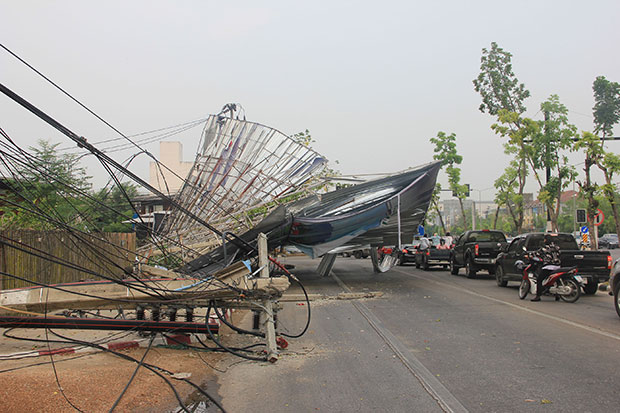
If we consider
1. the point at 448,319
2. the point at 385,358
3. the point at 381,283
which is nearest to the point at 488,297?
the point at 448,319

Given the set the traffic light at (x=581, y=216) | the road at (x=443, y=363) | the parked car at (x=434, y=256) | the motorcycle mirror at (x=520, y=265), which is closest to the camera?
the road at (x=443, y=363)

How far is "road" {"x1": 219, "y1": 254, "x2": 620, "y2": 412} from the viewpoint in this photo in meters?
5.16

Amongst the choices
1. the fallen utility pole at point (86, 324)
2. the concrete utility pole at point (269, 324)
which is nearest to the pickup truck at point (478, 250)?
the concrete utility pole at point (269, 324)

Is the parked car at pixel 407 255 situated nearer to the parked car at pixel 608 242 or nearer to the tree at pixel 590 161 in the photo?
the tree at pixel 590 161

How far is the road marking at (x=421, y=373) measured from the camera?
5.01 metres

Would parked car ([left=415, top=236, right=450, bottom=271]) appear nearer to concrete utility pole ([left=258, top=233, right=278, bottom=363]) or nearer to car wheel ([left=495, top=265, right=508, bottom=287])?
car wheel ([left=495, top=265, right=508, bottom=287])

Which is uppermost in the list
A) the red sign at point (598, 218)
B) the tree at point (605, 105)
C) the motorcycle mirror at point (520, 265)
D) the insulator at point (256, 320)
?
the tree at point (605, 105)

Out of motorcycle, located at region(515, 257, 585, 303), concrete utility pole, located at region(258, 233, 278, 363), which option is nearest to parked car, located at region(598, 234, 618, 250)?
motorcycle, located at region(515, 257, 585, 303)

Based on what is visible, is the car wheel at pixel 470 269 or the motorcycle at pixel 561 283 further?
the car wheel at pixel 470 269

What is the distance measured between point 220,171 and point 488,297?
9629mm

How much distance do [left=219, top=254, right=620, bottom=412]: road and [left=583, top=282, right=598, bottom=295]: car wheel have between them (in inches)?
78.4

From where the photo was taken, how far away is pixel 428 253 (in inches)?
992

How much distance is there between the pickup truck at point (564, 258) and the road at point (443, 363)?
150cm

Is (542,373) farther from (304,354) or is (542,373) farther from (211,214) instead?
(211,214)
